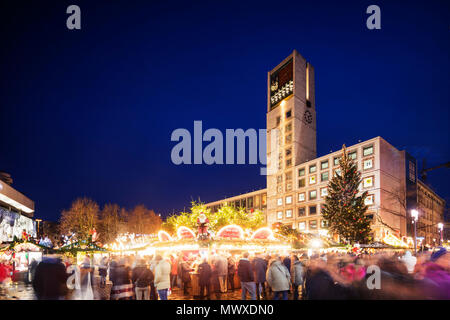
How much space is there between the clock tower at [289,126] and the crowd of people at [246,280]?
52733 millimetres

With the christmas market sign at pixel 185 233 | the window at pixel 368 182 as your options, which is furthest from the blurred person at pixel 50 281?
the window at pixel 368 182

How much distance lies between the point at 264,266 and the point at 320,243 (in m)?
12.6

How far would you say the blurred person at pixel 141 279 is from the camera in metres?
8.75

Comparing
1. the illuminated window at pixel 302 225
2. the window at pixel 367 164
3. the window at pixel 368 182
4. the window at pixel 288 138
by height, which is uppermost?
the window at pixel 288 138

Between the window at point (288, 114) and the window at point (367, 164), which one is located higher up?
the window at point (288, 114)

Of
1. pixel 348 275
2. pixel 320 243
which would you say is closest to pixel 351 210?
pixel 320 243

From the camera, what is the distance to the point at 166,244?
19.6 meters

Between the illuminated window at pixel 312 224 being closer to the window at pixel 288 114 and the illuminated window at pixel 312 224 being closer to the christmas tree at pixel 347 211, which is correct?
the window at pixel 288 114

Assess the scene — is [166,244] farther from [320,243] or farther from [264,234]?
[320,243]

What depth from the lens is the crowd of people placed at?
880 cm

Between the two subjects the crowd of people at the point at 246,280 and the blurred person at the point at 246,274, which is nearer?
the crowd of people at the point at 246,280

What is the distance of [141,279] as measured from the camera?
8.73 m

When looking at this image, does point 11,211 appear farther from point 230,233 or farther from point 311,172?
point 311,172
